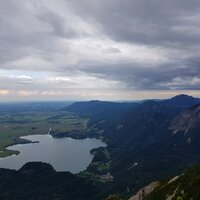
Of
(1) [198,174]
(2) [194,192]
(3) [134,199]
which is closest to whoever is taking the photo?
(2) [194,192]

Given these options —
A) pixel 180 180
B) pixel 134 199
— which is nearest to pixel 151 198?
pixel 180 180

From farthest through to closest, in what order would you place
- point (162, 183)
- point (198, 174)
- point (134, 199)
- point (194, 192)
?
point (134, 199)
point (162, 183)
point (198, 174)
point (194, 192)

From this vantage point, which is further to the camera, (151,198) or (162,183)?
(162,183)

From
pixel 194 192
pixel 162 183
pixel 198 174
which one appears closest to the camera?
pixel 194 192

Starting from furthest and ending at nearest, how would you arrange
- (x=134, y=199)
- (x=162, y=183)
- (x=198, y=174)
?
(x=134, y=199) → (x=162, y=183) → (x=198, y=174)

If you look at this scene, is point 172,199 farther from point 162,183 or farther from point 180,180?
point 162,183

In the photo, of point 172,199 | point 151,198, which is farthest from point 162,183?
point 172,199

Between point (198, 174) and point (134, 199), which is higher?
point (198, 174)

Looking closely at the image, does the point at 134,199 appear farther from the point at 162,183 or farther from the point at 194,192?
the point at 194,192

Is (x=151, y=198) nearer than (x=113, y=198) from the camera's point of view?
Yes
